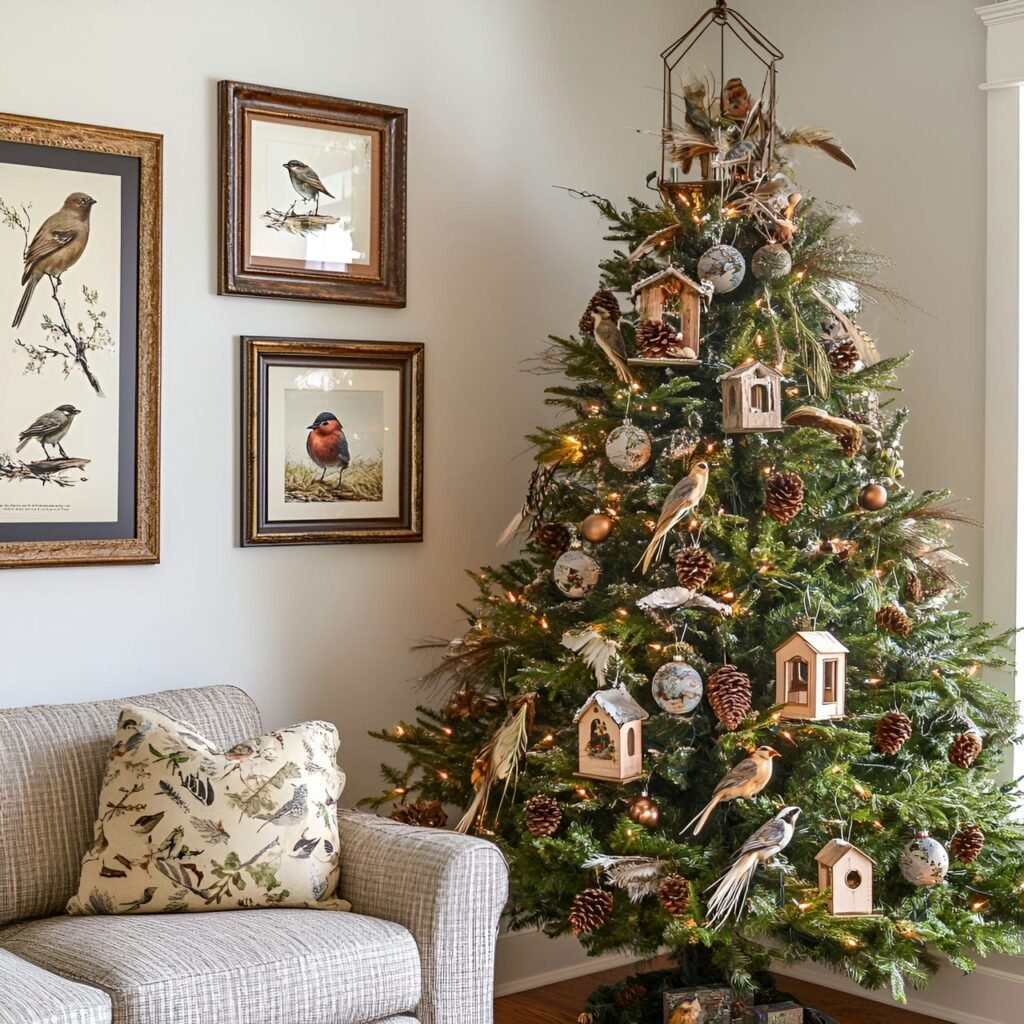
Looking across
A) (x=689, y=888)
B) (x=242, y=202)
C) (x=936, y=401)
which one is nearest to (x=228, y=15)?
(x=242, y=202)

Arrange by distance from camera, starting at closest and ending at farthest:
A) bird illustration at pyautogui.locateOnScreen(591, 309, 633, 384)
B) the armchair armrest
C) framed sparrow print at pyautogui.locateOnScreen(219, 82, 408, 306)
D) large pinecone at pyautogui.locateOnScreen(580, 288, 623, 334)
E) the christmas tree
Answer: the armchair armrest
the christmas tree
bird illustration at pyautogui.locateOnScreen(591, 309, 633, 384)
large pinecone at pyautogui.locateOnScreen(580, 288, 623, 334)
framed sparrow print at pyautogui.locateOnScreen(219, 82, 408, 306)

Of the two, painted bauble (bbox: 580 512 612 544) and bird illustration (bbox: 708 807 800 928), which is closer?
bird illustration (bbox: 708 807 800 928)

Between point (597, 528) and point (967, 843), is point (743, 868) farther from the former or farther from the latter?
point (597, 528)

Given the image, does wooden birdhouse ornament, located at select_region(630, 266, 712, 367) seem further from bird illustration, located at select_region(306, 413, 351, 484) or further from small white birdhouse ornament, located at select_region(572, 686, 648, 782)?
bird illustration, located at select_region(306, 413, 351, 484)

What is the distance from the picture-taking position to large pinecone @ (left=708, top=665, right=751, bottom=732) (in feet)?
8.70

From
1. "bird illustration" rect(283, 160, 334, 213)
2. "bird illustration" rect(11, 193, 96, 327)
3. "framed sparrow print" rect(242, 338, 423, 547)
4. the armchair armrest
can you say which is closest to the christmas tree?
the armchair armrest

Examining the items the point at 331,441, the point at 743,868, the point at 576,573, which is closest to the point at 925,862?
the point at 743,868

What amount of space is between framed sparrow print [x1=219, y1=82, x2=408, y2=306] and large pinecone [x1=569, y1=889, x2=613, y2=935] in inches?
63.6

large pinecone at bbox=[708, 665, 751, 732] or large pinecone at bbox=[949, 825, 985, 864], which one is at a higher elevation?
large pinecone at bbox=[708, 665, 751, 732]

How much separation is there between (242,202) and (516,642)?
4.14 ft

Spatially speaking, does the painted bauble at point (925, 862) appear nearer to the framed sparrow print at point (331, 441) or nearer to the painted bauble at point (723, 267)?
the painted bauble at point (723, 267)

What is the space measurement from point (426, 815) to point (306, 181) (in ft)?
5.20

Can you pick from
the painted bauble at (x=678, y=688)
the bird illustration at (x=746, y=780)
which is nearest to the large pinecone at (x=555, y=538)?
the painted bauble at (x=678, y=688)

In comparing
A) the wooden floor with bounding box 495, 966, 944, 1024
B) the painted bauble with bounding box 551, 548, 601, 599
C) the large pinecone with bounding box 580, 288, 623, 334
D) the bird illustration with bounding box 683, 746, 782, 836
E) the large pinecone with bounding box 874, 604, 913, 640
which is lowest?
the wooden floor with bounding box 495, 966, 944, 1024
